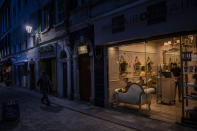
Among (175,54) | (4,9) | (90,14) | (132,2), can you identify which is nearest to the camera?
(132,2)

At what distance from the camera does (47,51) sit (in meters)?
14.0

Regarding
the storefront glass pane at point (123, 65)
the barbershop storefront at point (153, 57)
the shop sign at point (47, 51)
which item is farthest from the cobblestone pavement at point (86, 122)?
the shop sign at point (47, 51)

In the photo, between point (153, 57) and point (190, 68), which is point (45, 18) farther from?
point (190, 68)

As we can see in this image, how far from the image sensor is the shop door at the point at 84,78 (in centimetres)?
1006

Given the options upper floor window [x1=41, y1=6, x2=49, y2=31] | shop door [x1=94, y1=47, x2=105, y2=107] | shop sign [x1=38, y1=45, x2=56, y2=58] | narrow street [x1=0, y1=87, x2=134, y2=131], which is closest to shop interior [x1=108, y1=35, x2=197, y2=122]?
shop door [x1=94, y1=47, x2=105, y2=107]

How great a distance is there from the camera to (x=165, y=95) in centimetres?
842

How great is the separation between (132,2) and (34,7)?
40.7 feet

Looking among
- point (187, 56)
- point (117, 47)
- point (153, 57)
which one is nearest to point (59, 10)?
point (117, 47)

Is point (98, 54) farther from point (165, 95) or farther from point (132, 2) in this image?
point (165, 95)

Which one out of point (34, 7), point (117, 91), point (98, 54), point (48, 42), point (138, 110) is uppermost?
point (34, 7)

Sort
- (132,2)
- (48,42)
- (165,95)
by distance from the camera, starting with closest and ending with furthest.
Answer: (132,2), (165,95), (48,42)

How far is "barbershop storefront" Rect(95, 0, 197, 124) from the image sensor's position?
5.63 metres

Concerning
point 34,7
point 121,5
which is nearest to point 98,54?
point 121,5

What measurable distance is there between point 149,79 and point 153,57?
1.56 metres
